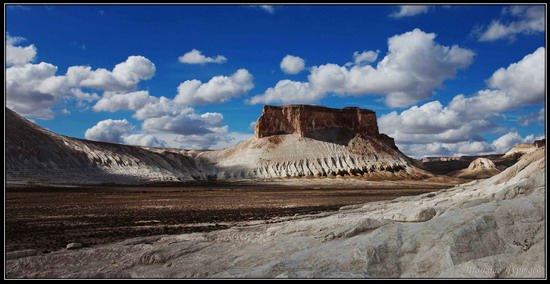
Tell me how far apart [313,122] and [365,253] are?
10709 cm

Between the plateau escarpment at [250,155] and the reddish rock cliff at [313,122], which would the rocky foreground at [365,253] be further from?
the reddish rock cliff at [313,122]

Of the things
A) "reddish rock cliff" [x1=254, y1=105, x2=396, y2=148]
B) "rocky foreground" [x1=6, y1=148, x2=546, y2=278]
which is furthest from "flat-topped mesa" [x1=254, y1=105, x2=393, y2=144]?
"rocky foreground" [x1=6, y1=148, x2=546, y2=278]

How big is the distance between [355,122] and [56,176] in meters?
81.1

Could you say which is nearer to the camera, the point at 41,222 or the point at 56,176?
the point at 41,222

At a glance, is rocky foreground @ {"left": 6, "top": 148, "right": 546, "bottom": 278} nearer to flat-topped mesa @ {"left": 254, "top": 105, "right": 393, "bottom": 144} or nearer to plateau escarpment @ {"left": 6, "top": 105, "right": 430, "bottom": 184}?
plateau escarpment @ {"left": 6, "top": 105, "right": 430, "bottom": 184}

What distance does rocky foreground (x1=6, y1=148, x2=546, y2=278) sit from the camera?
330 inches

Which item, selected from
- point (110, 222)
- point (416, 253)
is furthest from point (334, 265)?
point (110, 222)

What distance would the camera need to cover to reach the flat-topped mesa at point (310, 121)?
114000mm

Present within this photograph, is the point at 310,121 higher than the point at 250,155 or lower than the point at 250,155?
higher

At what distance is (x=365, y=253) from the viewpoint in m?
9.43

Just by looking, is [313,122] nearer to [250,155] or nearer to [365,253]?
[250,155]

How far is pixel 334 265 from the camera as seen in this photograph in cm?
929

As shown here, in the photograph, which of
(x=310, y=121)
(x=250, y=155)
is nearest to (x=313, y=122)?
(x=310, y=121)

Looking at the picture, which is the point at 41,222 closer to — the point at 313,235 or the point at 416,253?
the point at 313,235
